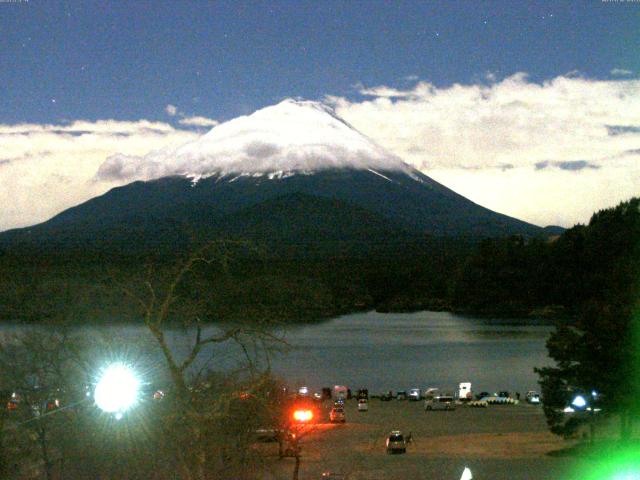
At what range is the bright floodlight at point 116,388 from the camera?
6605 millimetres

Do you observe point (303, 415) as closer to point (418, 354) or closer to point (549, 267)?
point (418, 354)

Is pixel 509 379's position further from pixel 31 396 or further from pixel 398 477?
pixel 31 396

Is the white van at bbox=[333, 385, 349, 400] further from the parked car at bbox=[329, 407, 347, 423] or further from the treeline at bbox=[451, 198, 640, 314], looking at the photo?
the treeline at bbox=[451, 198, 640, 314]

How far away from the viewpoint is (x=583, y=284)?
3556 inches

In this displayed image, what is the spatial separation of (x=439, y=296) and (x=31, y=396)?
326 ft

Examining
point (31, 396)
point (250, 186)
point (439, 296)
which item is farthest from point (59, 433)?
point (250, 186)

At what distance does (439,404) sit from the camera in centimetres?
3216

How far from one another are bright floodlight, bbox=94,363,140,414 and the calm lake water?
756 inches

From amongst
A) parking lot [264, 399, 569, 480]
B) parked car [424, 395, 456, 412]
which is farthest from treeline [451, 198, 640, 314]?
parking lot [264, 399, 569, 480]

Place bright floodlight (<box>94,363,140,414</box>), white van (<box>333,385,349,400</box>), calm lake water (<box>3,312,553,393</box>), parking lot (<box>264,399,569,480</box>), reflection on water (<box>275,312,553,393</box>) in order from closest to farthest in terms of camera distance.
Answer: bright floodlight (<box>94,363,140,414</box>)
parking lot (<box>264,399,569,480</box>)
white van (<box>333,385,349,400</box>)
calm lake water (<box>3,312,553,393</box>)
reflection on water (<box>275,312,553,393</box>)

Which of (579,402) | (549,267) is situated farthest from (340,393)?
(549,267)

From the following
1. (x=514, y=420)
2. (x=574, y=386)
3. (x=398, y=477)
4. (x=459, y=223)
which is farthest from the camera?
(x=459, y=223)

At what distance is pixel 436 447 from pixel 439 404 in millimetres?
13918

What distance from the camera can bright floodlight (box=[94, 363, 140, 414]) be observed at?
21.7 ft
